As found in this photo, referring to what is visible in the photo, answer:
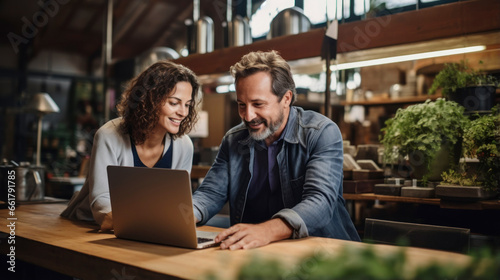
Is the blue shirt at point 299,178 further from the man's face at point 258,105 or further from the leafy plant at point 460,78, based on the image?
the leafy plant at point 460,78

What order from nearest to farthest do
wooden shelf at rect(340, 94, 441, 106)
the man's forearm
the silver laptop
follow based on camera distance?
the silver laptop < the man's forearm < wooden shelf at rect(340, 94, 441, 106)

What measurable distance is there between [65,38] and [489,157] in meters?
8.75

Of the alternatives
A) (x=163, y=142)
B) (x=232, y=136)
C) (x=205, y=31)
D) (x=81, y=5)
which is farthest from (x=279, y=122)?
(x=81, y=5)

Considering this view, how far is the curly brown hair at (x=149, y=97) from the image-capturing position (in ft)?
6.74

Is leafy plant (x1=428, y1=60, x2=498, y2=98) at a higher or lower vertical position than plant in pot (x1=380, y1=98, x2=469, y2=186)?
higher

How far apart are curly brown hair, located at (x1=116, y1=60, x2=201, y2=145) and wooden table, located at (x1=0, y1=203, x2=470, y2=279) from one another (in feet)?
1.69

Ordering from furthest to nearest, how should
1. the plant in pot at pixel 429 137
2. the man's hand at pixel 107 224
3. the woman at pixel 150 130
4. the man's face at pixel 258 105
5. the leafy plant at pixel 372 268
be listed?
the plant in pot at pixel 429 137 < the woman at pixel 150 130 < the man's face at pixel 258 105 < the man's hand at pixel 107 224 < the leafy plant at pixel 372 268

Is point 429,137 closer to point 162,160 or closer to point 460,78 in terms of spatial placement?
point 460,78

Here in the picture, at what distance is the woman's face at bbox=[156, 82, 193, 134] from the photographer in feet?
6.72

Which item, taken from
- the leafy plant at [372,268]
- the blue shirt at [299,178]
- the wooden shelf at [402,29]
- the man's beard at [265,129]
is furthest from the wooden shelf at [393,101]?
the leafy plant at [372,268]

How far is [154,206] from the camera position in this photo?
54.0 inches

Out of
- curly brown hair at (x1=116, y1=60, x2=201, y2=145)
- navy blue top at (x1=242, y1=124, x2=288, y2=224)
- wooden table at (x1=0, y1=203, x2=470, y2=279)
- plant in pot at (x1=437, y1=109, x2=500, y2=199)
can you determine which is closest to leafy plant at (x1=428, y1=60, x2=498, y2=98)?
plant in pot at (x1=437, y1=109, x2=500, y2=199)

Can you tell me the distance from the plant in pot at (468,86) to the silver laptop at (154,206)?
1.77 m

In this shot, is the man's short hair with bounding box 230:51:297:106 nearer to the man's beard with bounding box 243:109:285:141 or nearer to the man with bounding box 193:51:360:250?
the man with bounding box 193:51:360:250
